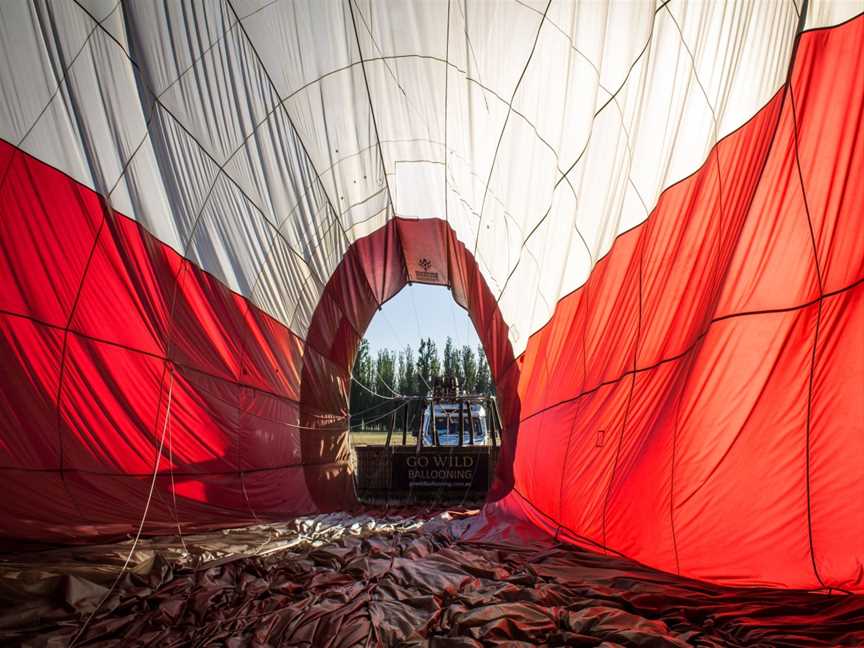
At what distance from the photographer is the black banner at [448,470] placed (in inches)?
288

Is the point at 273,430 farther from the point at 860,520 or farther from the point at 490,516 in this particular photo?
the point at 860,520

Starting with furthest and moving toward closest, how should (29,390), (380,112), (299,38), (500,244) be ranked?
(500,244) → (380,112) → (299,38) → (29,390)

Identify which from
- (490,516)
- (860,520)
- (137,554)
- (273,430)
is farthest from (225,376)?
(860,520)

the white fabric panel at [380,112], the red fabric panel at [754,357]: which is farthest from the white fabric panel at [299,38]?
the red fabric panel at [754,357]

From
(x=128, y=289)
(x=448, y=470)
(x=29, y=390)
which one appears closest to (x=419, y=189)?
(x=128, y=289)

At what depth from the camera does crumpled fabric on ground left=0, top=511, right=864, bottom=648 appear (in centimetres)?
215

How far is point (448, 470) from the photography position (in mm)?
7324

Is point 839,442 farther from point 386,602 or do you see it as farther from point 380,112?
point 380,112

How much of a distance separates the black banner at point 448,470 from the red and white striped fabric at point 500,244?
1492 millimetres

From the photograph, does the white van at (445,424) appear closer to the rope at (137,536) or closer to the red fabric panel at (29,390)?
the rope at (137,536)

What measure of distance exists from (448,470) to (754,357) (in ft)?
17.1

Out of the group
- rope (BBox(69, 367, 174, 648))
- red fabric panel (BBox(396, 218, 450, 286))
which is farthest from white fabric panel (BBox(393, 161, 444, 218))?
rope (BBox(69, 367, 174, 648))

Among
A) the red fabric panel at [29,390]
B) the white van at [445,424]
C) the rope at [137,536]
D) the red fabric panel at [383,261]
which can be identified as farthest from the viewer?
the white van at [445,424]

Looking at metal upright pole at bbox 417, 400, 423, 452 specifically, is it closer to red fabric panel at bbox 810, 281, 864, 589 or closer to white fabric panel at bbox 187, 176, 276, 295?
white fabric panel at bbox 187, 176, 276, 295
